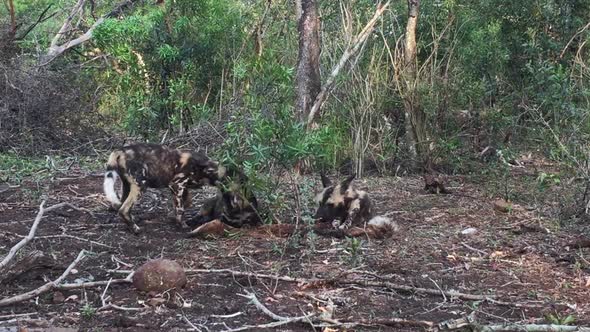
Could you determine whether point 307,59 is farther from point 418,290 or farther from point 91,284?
point 91,284

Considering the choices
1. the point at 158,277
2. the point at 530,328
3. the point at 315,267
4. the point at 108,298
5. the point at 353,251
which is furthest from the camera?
the point at 353,251

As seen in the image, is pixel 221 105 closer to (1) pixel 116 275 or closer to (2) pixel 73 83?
(2) pixel 73 83

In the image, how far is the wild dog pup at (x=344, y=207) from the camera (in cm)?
762

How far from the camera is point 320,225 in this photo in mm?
7578

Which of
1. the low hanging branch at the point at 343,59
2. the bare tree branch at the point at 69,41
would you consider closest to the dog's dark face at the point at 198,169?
the low hanging branch at the point at 343,59

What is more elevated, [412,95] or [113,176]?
[412,95]

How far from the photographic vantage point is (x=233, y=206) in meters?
7.62

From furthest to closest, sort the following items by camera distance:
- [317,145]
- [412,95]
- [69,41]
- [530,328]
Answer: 1. [69,41]
2. [412,95]
3. [317,145]
4. [530,328]

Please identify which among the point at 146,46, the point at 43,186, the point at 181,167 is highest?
the point at 146,46

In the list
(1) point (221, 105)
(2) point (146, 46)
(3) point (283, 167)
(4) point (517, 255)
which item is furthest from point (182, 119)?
(4) point (517, 255)

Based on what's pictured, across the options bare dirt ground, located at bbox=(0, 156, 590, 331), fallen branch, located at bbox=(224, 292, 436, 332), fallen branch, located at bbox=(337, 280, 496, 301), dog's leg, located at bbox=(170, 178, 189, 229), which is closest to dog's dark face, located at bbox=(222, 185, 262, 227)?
bare dirt ground, located at bbox=(0, 156, 590, 331)

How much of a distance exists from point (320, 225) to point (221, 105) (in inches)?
157

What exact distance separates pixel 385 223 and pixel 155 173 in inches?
98.6

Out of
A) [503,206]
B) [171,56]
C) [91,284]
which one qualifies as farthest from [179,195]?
[171,56]
